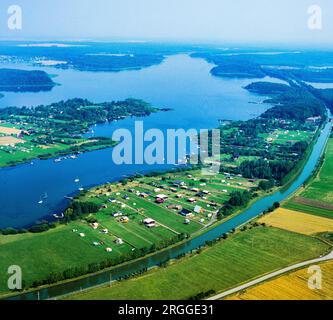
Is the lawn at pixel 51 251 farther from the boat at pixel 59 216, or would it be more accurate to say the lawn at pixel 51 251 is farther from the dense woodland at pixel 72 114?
the dense woodland at pixel 72 114

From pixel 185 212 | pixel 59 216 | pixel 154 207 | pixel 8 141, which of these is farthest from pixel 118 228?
pixel 8 141

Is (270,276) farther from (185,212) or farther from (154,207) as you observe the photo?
(154,207)

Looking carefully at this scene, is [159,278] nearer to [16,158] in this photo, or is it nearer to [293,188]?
[293,188]

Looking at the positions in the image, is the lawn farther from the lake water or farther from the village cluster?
the lake water

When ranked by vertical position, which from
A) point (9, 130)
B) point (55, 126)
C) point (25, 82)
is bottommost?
point (9, 130)
